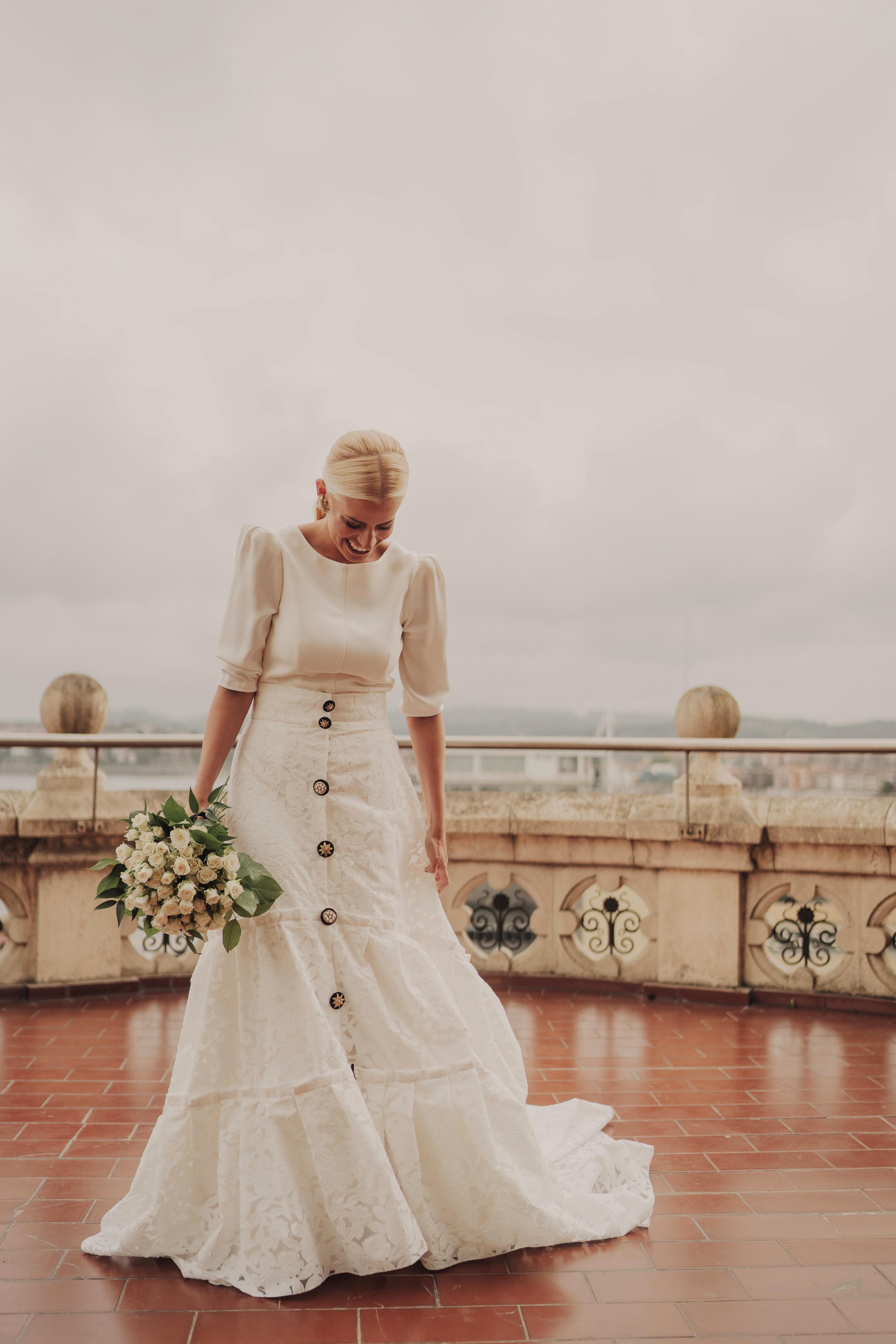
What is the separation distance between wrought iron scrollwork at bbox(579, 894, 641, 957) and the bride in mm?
2616

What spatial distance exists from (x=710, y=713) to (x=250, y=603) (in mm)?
3277

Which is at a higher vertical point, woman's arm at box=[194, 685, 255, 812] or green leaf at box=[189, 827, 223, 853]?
woman's arm at box=[194, 685, 255, 812]

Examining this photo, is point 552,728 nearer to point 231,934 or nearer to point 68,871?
point 68,871

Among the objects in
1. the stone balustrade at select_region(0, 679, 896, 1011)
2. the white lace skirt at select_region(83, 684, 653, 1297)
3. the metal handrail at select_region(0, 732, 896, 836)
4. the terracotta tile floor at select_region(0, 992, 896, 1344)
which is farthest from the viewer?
the stone balustrade at select_region(0, 679, 896, 1011)

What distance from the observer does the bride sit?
7.58 ft

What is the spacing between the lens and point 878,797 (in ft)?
16.9

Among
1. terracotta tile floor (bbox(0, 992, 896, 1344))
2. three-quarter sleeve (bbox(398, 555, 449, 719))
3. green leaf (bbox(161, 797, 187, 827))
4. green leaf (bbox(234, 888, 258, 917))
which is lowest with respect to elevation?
terracotta tile floor (bbox(0, 992, 896, 1344))

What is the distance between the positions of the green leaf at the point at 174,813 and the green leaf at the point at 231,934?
0.83ft

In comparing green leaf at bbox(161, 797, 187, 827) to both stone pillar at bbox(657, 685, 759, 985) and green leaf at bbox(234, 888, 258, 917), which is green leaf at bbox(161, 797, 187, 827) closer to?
green leaf at bbox(234, 888, 258, 917)

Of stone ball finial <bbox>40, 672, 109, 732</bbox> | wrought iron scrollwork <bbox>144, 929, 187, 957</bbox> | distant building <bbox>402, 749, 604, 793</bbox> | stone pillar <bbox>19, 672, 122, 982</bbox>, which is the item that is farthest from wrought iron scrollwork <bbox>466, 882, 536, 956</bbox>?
stone ball finial <bbox>40, 672, 109, 732</bbox>

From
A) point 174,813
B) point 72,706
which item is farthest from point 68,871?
point 174,813

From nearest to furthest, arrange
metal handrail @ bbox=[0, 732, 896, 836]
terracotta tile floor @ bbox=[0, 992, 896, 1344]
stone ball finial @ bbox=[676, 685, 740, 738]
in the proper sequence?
terracotta tile floor @ bbox=[0, 992, 896, 1344] → metal handrail @ bbox=[0, 732, 896, 836] → stone ball finial @ bbox=[676, 685, 740, 738]

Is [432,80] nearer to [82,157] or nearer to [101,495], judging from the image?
[82,157]

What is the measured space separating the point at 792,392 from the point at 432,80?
29363 millimetres
